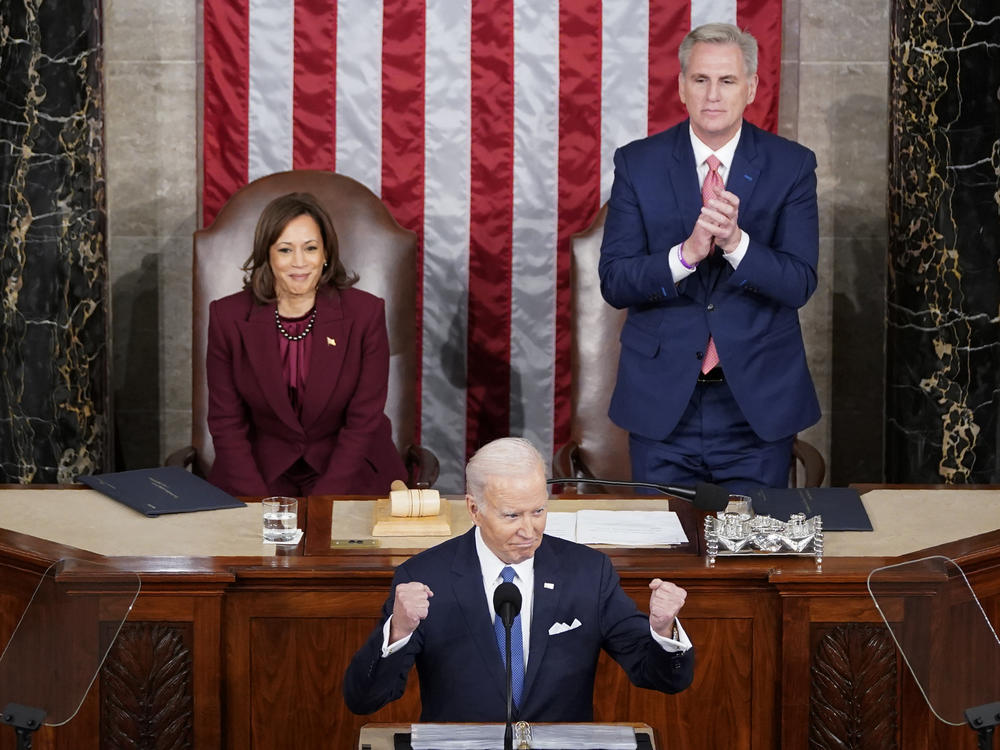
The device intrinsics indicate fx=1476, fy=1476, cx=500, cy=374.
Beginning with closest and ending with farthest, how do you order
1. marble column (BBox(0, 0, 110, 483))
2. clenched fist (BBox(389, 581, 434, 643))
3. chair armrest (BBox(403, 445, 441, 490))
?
clenched fist (BBox(389, 581, 434, 643)) < chair armrest (BBox(403, 445, 441, 490)) < marble column (BBox(0, 0, 110, 483))

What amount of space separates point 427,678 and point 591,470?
7.65 feet

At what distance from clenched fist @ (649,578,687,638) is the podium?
0.21 m

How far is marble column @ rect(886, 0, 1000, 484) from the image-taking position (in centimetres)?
463

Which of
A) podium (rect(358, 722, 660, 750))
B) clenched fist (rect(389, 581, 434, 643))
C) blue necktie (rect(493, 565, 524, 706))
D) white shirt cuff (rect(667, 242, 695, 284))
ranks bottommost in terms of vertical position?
podium (rect(358, 722, 660, 750))

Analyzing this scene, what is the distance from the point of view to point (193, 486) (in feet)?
12.1

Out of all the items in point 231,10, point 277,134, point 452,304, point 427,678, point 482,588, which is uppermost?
point 231,10

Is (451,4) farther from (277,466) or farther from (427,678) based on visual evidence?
(427,678)

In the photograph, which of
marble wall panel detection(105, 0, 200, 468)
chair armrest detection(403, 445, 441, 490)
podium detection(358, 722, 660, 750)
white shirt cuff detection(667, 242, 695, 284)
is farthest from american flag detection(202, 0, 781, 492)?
podium detection(358, 722, 660, 750)

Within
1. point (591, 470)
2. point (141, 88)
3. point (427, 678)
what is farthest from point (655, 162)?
point (141, 88)

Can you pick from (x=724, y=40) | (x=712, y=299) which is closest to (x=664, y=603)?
(x=712, y=299)

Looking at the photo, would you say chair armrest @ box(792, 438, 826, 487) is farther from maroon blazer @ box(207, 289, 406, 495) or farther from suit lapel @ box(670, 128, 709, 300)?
maroon blazer @ box(207, 289, 406, 495)

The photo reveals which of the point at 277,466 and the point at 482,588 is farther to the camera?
the point at 277,466

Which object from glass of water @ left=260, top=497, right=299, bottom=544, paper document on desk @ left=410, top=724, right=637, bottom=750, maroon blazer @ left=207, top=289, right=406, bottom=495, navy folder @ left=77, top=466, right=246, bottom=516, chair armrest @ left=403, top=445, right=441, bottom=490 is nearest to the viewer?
paper document on desk @ left=410, top=724, right=637, bottom=750

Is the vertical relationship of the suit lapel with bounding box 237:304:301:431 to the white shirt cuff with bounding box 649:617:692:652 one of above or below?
above
